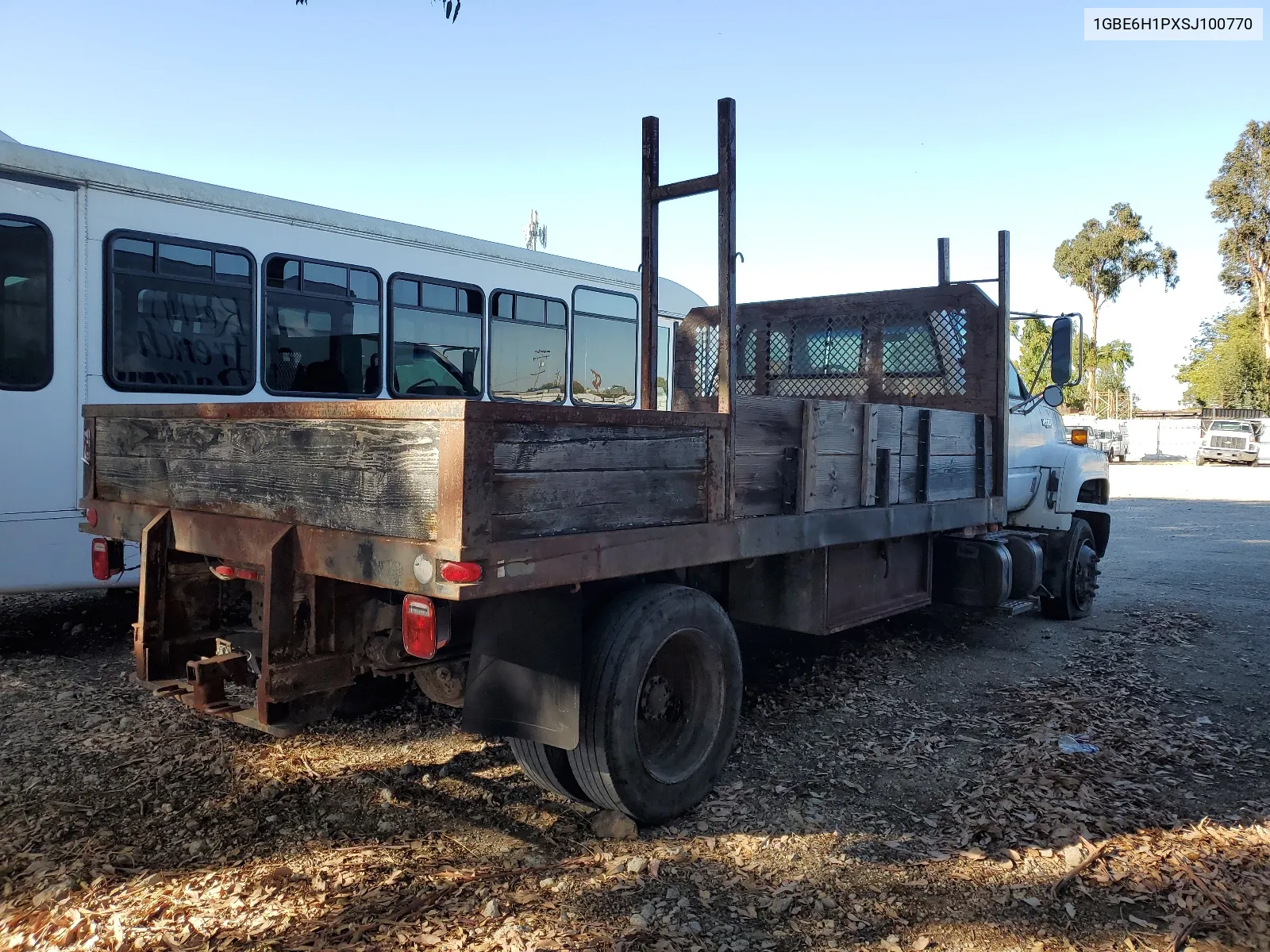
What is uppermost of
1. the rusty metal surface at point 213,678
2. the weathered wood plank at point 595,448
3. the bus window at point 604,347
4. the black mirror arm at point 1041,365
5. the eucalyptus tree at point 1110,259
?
the eucalyptus tree at point 1110,259

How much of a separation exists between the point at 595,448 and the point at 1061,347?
13.7 ft

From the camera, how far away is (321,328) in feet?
22.7

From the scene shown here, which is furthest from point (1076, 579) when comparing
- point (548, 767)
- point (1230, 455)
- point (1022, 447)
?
point (1230, 455)

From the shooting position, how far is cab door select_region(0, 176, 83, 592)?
5.44 meters

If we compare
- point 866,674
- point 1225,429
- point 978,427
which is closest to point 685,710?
point 866,674

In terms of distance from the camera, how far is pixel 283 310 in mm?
6688

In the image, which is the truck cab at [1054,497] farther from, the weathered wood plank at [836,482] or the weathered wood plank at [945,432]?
the weathered wood plank at [836,482]

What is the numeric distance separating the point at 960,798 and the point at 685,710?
1.21 meters

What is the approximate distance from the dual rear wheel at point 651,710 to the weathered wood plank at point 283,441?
1.02 m

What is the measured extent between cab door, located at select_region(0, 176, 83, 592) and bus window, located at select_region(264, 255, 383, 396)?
1.29 meters

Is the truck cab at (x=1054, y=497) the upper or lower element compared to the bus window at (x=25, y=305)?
lower

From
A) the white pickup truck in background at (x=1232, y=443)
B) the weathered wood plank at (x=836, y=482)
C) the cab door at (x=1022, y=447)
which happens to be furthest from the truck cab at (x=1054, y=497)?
the white pickup truck in background at (x=1232, y=443)

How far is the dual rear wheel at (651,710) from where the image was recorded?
3232 millimetres

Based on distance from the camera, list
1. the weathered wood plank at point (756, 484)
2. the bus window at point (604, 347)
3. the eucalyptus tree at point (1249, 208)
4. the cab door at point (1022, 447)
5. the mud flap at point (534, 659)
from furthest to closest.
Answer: the eucalyptus tree at point (1249, 208)
the bus window at point (604, 347)
the cab door at point (1022, 447)
the weathered wood plank at point (756, 484)
the mud flap at point (534, 659)
